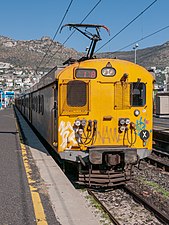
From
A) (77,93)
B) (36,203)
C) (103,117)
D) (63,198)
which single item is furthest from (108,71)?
(36,203)

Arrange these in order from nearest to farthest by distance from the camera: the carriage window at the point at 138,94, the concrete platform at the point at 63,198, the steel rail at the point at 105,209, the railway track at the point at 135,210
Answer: the concrete platform at the point at 63,198 < the steel rail at the point at 105,209 < the railway track at the point at 135,210 < the carriage window at the point at 138,94

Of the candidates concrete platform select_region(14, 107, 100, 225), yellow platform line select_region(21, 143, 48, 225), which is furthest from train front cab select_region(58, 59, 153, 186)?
yellow platform line select_region(21, 143, 48, 225)

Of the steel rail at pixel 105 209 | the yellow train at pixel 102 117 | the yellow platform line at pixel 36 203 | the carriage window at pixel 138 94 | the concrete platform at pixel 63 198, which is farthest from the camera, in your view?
the carriage window at pixel 138 94

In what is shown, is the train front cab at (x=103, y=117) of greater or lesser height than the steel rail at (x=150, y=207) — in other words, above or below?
above

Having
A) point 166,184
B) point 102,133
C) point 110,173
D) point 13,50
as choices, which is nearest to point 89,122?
point 102,133

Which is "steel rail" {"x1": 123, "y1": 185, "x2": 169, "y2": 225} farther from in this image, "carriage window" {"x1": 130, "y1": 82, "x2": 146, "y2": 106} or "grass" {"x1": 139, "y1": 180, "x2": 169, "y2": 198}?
"carriage window" {"x1": 130, "y1": 82, "x2": 146, "y2": 106}

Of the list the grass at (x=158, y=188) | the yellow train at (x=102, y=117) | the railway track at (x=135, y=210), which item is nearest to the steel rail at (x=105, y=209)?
the railway track at (x=135, y=210)

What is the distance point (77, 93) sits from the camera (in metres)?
7.98

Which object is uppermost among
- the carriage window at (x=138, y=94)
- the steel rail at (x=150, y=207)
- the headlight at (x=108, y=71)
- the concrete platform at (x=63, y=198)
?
the headlight at (x=108, y=71)

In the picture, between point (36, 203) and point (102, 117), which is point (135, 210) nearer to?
point (36, 203)

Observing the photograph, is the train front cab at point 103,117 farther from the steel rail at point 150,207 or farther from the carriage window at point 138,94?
the steel rail at point 150,207

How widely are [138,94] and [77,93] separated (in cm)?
145

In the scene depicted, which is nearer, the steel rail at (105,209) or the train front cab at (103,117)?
the steel rail at (105,209)

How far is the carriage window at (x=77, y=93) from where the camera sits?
7.98 meters
